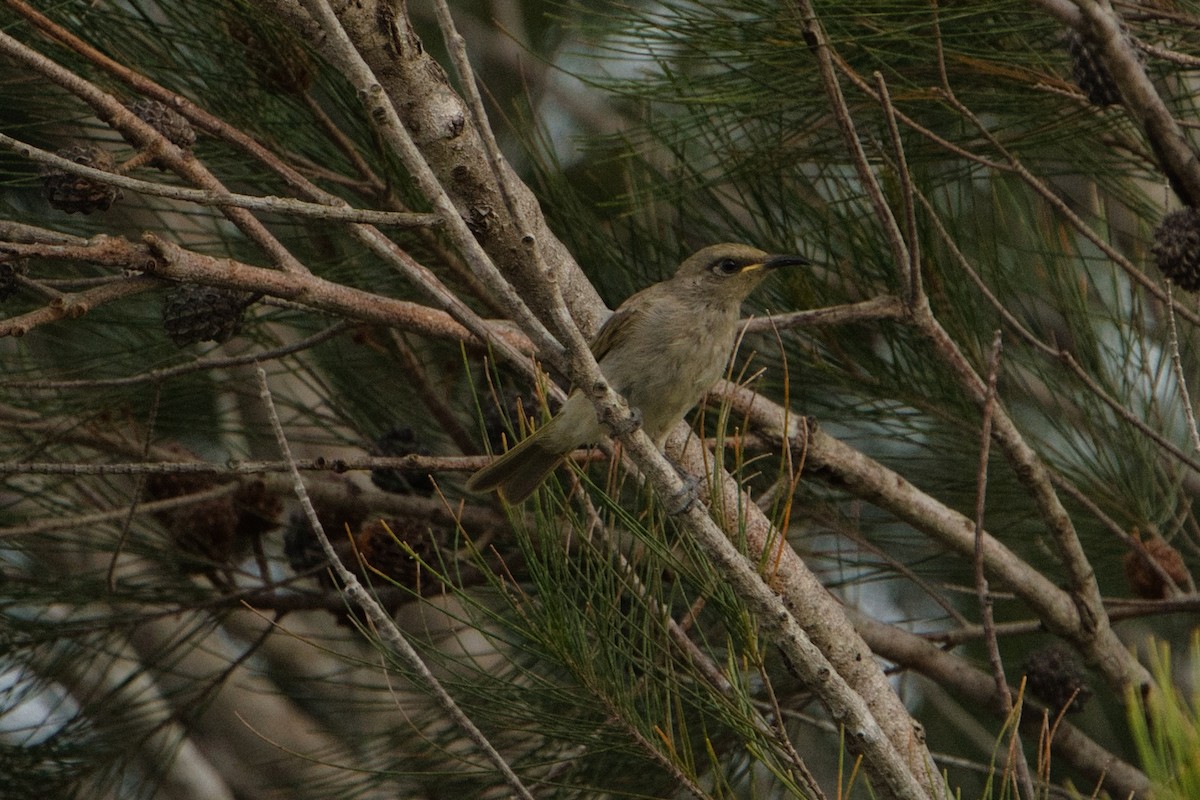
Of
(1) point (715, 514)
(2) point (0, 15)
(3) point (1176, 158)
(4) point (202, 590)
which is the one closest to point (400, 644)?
(1) point (715, 514)

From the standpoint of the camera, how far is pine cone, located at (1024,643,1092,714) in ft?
11.3

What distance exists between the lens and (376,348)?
342cm

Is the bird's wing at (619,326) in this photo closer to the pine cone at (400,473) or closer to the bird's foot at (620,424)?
the pine cone at (400,473)

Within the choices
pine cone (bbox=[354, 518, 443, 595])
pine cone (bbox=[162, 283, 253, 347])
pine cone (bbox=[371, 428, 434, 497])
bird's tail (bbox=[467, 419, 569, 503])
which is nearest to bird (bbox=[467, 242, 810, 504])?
bird's tail (bbox=[467, 419, 569, 503])

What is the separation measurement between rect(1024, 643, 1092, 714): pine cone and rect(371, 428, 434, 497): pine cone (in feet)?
5.46

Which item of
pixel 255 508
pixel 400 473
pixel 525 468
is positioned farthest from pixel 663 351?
pixel 255 508

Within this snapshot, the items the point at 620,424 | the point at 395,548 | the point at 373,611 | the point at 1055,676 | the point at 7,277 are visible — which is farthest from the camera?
the point at 1055,676

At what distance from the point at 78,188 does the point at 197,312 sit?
34cm

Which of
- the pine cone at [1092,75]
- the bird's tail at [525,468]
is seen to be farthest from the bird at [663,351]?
the pine cone at [1092,75]

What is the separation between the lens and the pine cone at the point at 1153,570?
3.19 metres

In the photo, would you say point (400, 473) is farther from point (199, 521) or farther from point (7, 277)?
point (7, 277)

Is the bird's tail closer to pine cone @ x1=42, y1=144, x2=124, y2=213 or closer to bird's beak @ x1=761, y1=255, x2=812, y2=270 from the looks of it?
bird's beak @ x1=761, y1=255, x2=812, y2=270

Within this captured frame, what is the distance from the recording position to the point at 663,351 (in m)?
3.00

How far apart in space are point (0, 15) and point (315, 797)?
2.01 m
